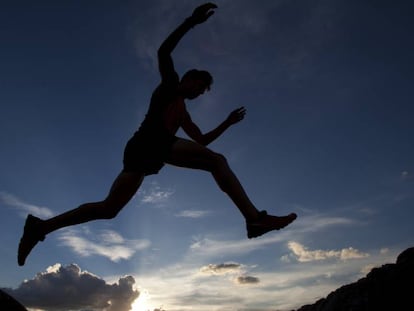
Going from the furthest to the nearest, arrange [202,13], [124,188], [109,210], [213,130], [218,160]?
[213,130] < [109,210] < [124,188] < [218,160] < [202,13]

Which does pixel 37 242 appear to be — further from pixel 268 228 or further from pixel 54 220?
pixel 268 228

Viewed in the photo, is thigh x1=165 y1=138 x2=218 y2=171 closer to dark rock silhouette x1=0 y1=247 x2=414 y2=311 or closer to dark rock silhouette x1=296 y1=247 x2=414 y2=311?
dark rock silhouette x1=0 y1=247 x2=414 y2=311

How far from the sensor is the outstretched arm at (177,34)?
434cm

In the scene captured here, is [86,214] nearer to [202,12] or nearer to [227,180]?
[227,180]

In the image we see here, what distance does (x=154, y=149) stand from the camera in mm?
4812

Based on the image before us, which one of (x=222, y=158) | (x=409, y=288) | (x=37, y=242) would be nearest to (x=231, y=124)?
(x=222, y=158)

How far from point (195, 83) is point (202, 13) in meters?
0.93

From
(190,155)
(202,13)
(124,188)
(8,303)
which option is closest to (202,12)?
(202,13)

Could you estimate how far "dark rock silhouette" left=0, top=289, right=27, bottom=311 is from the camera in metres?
4.89

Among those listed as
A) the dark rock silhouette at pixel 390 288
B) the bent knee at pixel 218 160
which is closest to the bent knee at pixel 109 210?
the bent knee at pixel 218 160

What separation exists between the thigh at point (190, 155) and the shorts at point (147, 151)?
72 millimetres

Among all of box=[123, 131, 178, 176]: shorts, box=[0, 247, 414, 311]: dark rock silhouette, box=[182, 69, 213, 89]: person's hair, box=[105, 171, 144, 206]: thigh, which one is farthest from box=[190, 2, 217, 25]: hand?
box=[0, 247, 414, 311]: dark rock silhouette

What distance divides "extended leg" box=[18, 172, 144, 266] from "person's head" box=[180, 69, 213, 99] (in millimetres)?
1219

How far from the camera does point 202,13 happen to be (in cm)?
434
